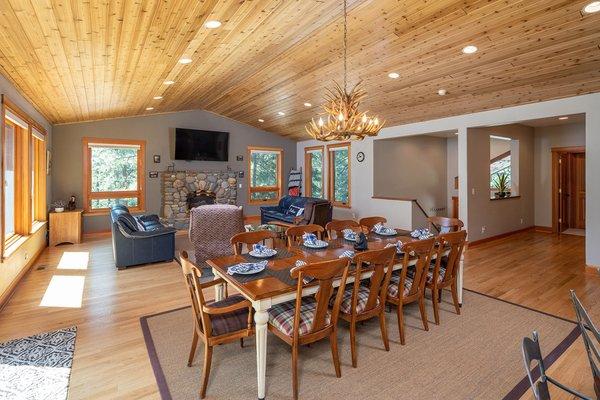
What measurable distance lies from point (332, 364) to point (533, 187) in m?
8.39

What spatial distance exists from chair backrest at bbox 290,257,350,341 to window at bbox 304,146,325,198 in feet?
24.9

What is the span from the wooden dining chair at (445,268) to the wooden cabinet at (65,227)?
698 centimetres

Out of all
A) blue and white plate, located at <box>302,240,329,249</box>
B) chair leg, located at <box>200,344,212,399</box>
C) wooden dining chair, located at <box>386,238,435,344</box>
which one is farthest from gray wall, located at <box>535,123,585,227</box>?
chair leg, located at <box>200,344,212,399</box>

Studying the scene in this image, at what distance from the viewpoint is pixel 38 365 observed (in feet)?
8.41

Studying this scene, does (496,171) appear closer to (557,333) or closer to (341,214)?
(341,214)

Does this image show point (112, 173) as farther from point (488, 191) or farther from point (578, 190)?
point (578, 190)

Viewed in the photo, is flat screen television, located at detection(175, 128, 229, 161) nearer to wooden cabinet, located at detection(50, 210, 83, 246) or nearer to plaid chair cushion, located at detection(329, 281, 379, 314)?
wooden cabinet, located at detection(50, 210, 83, 246)

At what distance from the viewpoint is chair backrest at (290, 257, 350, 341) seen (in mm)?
→ 2115

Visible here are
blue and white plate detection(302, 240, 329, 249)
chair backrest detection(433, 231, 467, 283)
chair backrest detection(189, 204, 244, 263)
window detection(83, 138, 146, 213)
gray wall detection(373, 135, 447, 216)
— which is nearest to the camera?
chair backrest detection(433, 231, 467, 283)

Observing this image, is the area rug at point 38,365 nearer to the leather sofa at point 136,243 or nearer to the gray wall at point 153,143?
the leather sofa at point 136,243

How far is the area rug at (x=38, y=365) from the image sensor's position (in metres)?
2.27

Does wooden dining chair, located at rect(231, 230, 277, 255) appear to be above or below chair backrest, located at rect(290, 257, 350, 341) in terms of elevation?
above

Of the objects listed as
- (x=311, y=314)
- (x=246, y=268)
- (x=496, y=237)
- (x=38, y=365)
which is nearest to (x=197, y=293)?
(x=246, y=268)

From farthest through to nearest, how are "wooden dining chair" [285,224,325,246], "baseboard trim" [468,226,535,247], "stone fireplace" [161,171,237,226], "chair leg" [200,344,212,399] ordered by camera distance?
"stone fireplace" [161,171,237,226] → "baseboard trim" [468,226,535,247] → "wooden dining chair" [285,224,325,246] → "chair leg" [200,344,212,399]
